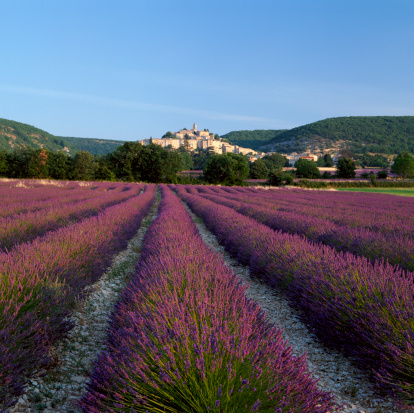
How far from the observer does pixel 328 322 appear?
264 centimetres

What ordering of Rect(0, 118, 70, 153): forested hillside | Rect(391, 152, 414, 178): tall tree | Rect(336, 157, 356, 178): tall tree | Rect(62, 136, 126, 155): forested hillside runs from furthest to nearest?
Rect(62, 136, 126, 155): forested hillside < Rect(0, 118, 70, 153): forested hillside < Rect(336, 157, 356, 178): tall tree < Rect(391, 152, 414, 178): tall tree

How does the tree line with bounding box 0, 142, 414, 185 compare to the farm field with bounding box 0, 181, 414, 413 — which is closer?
the farm field with bounding box 0, 181, 414, 413

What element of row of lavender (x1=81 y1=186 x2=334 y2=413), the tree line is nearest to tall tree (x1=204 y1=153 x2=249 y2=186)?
the tree line

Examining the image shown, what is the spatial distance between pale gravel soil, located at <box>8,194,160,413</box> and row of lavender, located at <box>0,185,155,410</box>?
0.41ft

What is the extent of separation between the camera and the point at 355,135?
116312mm

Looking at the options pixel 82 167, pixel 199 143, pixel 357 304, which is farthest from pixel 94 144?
pixel 357 304

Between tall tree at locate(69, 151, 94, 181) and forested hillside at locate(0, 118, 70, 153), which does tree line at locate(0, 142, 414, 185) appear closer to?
tall tree at locate(69, 151, 94, 181)

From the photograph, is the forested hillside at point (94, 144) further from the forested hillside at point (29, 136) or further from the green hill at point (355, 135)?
the green hill at point (355, 135)

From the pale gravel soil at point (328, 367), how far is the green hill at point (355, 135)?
11372 centimetres

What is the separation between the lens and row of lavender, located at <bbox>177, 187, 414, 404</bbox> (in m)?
1.90

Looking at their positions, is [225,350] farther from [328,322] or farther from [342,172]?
[342,172]

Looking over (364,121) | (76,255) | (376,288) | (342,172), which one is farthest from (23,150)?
(364,121)

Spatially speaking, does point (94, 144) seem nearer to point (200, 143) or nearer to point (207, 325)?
point (200, 143)

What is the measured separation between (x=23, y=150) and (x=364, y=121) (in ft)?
426
